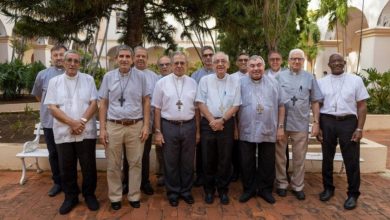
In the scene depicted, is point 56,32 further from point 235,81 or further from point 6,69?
point 6,69

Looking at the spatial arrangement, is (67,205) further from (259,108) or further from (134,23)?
(134,23)

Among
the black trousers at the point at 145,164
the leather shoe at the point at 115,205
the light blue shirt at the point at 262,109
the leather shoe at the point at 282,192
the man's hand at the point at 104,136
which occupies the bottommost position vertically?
the leather shoe at the point at 115,205

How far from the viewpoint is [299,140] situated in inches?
176

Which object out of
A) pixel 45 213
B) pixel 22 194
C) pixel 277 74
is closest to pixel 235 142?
pixel 277 74

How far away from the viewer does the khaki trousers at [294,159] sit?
14.7ft

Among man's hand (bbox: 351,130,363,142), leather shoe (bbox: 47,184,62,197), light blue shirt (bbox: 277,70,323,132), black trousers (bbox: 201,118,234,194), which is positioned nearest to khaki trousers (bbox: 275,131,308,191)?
light blue shirt (bbox: 277,70,323,132)

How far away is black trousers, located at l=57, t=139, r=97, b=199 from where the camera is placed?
13.0ft

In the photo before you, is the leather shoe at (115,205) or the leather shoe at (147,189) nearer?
the leather shoe at (115,205)

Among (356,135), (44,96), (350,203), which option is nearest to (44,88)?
(44,96)

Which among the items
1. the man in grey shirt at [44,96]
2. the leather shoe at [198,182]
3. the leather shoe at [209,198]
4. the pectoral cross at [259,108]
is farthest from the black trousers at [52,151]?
the pectoral cross at [259,108]

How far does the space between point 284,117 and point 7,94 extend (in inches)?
375

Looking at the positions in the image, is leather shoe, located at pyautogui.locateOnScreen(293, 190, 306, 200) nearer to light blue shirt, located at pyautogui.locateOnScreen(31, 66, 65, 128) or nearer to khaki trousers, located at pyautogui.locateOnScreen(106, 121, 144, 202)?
khaki trousers, located at pyautogui.locateOnScreen(106, 121, 144, 202)

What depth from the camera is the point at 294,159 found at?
4555 millimetres

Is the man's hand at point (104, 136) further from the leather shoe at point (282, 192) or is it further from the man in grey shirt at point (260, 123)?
the leather shoe at point (282, 192)
